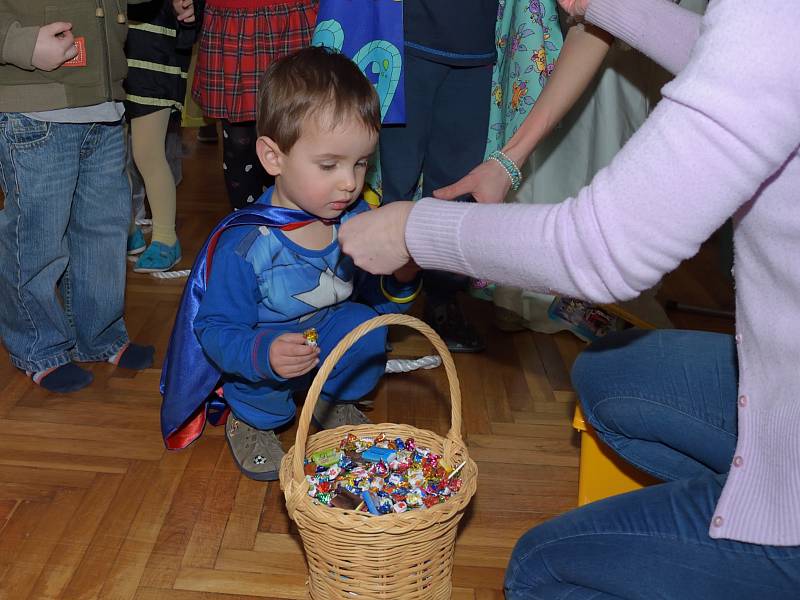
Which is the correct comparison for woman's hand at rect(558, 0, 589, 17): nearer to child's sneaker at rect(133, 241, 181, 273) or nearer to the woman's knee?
the woman's knee

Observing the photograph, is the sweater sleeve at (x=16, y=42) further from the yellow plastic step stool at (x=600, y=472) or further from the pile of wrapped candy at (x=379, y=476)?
the yellow plastic step stool at (x=600, y=472)

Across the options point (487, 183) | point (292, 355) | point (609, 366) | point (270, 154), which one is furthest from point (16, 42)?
point (609, 366)

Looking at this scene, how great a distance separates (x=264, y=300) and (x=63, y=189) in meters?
0.60

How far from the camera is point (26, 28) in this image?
68.7 inches

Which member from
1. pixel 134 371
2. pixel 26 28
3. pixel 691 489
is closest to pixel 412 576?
pixel 691 489

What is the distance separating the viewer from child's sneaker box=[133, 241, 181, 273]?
279cm

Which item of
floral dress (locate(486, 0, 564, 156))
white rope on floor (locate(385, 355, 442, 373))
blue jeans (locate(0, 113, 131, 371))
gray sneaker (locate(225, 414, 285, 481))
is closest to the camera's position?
gray sneaker (locate(225, 414, 285, 481))

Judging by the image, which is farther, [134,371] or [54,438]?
[134,371]

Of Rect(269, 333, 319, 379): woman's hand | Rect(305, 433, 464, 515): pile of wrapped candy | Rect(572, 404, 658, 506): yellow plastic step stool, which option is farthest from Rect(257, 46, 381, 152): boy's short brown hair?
Rect(572, 404, 658, 506): yellow plastic step stool

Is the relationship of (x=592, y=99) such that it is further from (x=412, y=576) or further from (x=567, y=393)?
(x=412, y=576)

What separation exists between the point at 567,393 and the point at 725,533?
1111 millimetres

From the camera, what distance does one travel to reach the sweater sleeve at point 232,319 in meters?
1.55

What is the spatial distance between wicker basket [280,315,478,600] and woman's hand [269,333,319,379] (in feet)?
0.51

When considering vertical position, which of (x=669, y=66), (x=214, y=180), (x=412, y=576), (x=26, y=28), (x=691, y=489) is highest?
(x=669, y=66)
